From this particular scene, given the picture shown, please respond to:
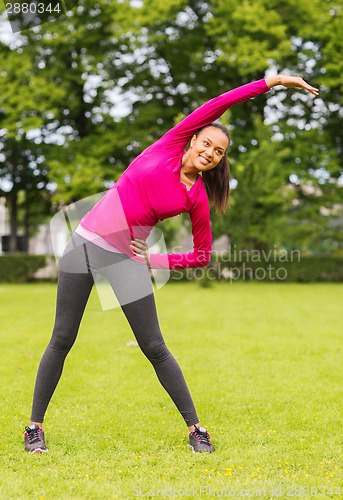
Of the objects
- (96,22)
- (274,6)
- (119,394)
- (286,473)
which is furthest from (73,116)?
(286,473)

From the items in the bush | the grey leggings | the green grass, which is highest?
the grey leggings

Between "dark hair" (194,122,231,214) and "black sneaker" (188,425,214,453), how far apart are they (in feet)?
5.22

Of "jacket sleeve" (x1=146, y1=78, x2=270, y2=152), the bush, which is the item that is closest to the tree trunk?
the bush

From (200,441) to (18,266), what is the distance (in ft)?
76.3

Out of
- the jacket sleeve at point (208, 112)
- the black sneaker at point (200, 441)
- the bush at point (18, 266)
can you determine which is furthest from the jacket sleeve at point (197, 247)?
the bush at point (18, 266)

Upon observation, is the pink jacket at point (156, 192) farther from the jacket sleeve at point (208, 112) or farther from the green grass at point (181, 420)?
the green grass at point (181, 420)

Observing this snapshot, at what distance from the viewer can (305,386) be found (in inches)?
247

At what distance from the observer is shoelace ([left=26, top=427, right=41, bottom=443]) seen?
4273mm

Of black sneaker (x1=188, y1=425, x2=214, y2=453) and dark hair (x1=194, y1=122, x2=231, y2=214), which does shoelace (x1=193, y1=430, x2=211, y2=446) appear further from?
dark hair (x1=194, y1=122, x2=231, y2=214)

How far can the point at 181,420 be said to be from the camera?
5.07 meters

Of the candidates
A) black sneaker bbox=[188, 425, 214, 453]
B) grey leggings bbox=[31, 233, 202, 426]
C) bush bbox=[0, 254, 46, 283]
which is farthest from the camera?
bush bbox=[0, 254, 46, 283]

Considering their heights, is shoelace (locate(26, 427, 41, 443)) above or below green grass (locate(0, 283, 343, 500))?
above

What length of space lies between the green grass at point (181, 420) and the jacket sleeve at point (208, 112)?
4.32 feet

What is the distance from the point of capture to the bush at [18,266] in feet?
86.3
